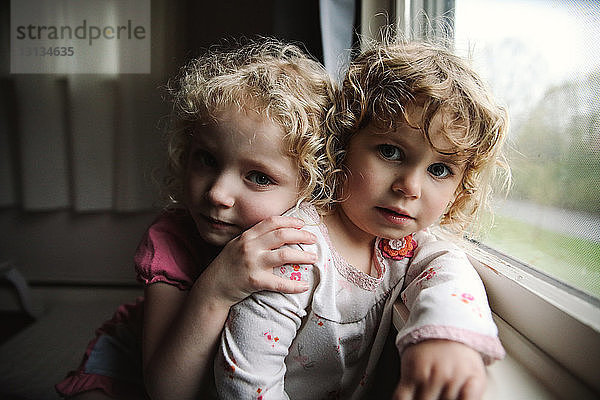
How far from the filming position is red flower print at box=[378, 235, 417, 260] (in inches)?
29.3

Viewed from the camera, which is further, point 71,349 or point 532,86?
point 71,349

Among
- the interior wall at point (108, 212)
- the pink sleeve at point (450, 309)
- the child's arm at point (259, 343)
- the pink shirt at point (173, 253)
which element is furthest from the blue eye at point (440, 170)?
the interior wall at point (108, 212)

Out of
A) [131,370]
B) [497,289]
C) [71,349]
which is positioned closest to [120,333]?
[131,370]

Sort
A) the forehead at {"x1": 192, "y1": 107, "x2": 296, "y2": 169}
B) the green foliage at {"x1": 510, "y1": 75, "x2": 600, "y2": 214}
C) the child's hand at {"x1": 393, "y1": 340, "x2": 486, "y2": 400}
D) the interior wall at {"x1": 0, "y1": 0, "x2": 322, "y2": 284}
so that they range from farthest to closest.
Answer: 1. the interior wall at {"x1": 0, "y1": 0, "x2": 322, "y2": 284}
2. the forehead at {"x1": 192, "y1": 107, "x2": 296, "y2": 169}
3. the green foliage at {"x1": 510, "y1": 75, "x2": 600, "y2": 214}
4. the child's hand at {"x1": 393, "y1": 340, "x2": 486, "y2": 400}

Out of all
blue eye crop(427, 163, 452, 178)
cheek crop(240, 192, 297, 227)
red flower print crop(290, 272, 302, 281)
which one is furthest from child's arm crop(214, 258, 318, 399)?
blue eye crop(427, 163, 452, 178)

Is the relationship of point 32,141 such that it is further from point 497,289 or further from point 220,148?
point 497,289

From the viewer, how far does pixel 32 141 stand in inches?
82.0

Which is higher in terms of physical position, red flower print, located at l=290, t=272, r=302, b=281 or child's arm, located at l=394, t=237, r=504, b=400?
red flower print, located at l=290, t=272, r=302, b=281

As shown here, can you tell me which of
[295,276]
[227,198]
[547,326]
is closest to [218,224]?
[227,198]

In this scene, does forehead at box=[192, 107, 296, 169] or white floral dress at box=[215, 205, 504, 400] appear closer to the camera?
white floral dress at box=[215, 205, 504, 400]

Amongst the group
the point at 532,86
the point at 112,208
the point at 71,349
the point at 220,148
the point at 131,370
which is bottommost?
the point at 71,349

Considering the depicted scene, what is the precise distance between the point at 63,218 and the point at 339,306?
1.85 meters

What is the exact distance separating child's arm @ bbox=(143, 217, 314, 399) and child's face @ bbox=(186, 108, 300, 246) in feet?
0.17

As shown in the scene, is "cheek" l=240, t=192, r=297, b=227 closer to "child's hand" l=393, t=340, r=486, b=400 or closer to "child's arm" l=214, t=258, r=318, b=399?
"child's arm" l=214, t=258, r=318, b=399
